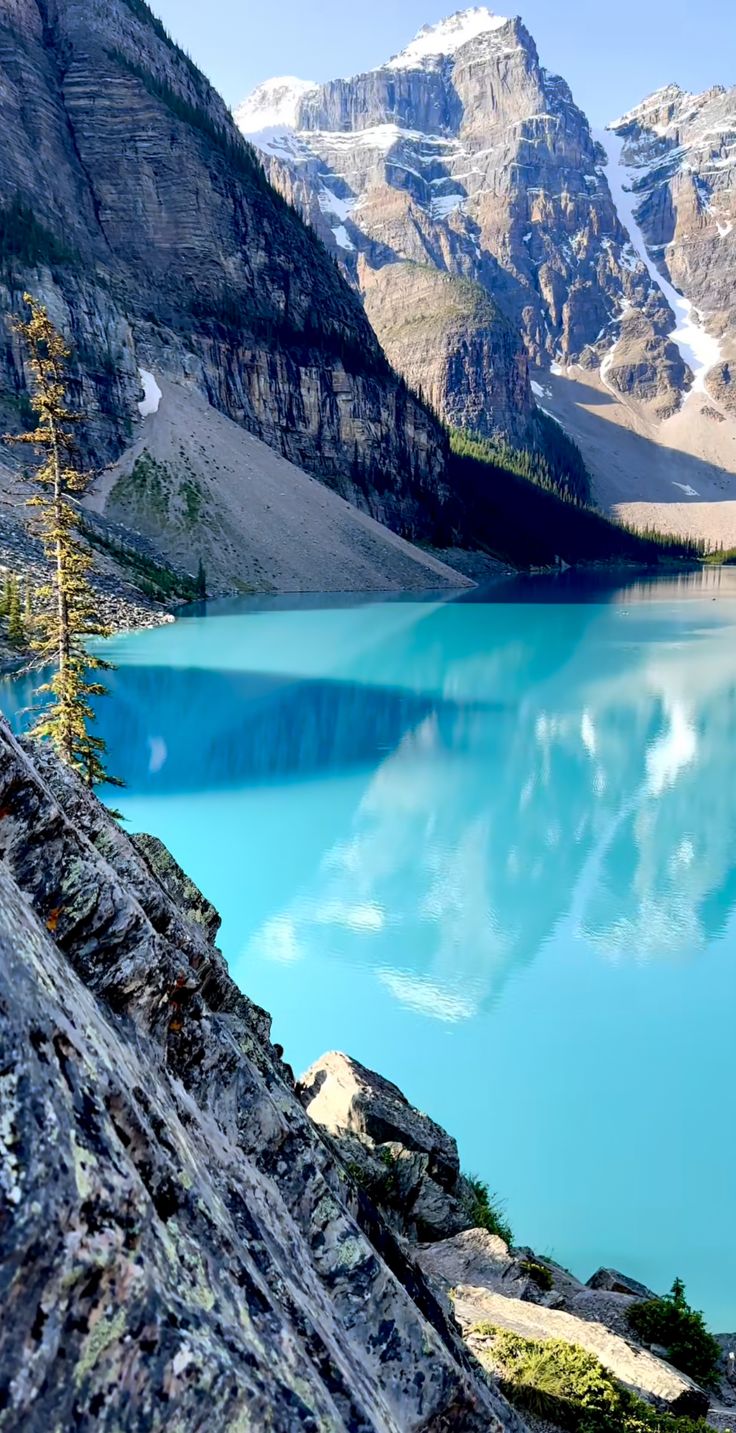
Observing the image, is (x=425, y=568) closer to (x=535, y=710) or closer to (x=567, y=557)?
(x=535, y=710)

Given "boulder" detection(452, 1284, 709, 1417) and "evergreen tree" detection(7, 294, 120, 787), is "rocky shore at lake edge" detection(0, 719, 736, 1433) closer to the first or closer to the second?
"boulder" detection(452, 1284, 709, 1417)

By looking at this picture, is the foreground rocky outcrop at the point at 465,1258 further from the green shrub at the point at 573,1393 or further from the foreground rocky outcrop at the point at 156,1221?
the foreground rocky outcrop at the point at 156,1221

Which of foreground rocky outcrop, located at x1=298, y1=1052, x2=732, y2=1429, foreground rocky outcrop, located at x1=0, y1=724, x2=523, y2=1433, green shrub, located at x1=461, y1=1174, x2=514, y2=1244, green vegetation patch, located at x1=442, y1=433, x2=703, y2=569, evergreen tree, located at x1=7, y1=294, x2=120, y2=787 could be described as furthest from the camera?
green vegetation patch, located at x1=442, y1=433, x2=703, y2=569

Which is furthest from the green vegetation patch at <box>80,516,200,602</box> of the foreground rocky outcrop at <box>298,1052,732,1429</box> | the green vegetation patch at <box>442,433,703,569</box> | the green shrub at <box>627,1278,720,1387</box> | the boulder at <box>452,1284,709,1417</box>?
the boulder at <box>452,1284,709,1417</box>

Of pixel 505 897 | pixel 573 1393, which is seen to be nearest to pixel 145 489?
pixel 505 897

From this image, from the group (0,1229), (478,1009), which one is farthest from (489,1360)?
(478,1009)

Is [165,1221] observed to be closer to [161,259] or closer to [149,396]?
[149,396]
